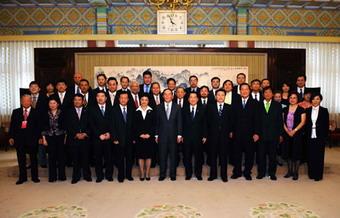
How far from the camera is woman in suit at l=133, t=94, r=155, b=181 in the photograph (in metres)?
4.85

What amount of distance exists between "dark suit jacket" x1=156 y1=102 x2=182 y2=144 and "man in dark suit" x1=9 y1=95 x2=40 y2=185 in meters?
1.99

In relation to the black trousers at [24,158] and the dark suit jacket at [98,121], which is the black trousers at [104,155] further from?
the black trousers at [24,158]

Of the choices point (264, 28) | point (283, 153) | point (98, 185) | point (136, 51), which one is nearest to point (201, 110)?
point (283, 153)

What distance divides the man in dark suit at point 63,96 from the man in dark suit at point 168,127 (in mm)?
1687

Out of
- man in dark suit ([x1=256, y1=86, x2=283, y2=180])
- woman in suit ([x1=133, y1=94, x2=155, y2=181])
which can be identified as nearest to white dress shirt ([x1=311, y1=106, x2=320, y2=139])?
man in dark suit ([x1=256, y1=86, x2=283, y2=180])

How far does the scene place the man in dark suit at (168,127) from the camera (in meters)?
4.86

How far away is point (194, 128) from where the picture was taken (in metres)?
4.88

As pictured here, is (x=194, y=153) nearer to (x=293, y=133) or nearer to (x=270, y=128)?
(x=270, y=128)

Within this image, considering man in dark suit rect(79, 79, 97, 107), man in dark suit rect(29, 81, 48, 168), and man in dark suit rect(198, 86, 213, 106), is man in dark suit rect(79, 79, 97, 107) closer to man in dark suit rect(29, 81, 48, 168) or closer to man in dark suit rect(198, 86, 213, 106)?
man in dark suit rect(29, 81, 48, 168)

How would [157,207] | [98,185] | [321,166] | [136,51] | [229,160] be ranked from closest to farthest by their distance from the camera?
[157,207] < [98,185] < [321,166] < [229,160] < [136,51]

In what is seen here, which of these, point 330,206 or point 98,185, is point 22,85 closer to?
point 98,185

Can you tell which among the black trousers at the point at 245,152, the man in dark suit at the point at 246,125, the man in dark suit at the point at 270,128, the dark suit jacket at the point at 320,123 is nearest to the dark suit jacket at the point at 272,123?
the man in dark suit at the point at 270,128

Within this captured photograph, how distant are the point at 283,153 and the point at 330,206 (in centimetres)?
149

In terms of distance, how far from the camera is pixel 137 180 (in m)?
5.02
